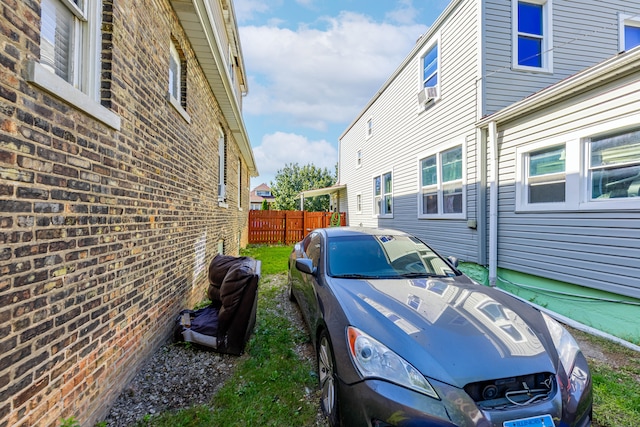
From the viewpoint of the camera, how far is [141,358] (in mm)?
2984

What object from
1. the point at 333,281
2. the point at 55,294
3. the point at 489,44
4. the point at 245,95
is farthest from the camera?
the point at 245,95

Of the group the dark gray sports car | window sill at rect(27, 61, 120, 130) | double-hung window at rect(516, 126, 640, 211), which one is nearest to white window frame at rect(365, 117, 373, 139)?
double-hung window at rect(516, 126, 640, 211)

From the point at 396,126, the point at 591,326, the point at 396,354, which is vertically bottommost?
the point at 591,326

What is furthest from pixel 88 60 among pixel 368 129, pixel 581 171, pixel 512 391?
pixel 368 129

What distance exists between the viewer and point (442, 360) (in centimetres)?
183

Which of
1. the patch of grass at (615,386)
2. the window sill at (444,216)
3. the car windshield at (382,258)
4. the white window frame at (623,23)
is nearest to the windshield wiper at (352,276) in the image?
the car windshield at (382,258)

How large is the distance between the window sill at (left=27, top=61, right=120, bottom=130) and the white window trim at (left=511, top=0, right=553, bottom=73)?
7.47m

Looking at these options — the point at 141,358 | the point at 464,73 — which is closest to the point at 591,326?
the point at 464,73

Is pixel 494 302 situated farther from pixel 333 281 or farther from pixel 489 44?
pixel 489 44

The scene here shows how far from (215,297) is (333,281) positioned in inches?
82.1

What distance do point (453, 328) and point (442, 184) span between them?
6076mm

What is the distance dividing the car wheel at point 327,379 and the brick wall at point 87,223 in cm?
175

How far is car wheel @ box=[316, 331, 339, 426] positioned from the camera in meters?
2.17

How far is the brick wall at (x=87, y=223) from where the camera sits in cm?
156
